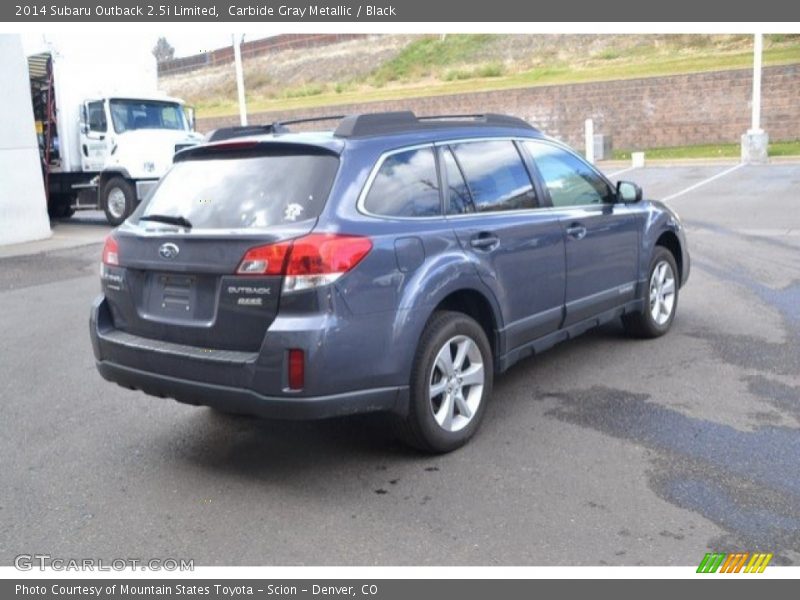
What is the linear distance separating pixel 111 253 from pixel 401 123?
1802mm

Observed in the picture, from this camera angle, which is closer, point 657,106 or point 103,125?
point 103,125

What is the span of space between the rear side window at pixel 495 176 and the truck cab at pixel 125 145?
1282cm

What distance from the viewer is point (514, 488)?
4.23 meters

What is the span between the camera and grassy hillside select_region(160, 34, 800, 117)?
1435 inches

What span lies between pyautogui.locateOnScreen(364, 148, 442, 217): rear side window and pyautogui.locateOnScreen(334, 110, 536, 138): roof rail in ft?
0.59

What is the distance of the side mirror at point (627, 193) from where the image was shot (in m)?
6.43

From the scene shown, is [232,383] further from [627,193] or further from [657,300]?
[657,300]

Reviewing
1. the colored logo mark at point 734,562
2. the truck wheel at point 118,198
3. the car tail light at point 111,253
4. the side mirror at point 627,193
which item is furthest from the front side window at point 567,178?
the truck wheel at point 118,198

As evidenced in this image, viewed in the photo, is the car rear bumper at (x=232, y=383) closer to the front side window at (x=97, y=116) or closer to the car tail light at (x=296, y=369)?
the car tail light at (x=296, y=369)

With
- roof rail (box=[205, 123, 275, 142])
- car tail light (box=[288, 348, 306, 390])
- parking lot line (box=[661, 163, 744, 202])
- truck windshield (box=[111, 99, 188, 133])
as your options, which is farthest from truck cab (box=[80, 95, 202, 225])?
car tail light (box=[288, 348, 306, 390])

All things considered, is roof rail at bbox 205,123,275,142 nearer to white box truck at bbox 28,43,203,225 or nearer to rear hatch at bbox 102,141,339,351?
rear hatch at bbox 102,141,339,351

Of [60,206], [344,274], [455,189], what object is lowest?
[60,206]

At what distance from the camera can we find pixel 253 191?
443 cm

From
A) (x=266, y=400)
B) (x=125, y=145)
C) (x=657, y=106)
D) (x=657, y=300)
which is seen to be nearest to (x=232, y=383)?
(x=266, y=400)
